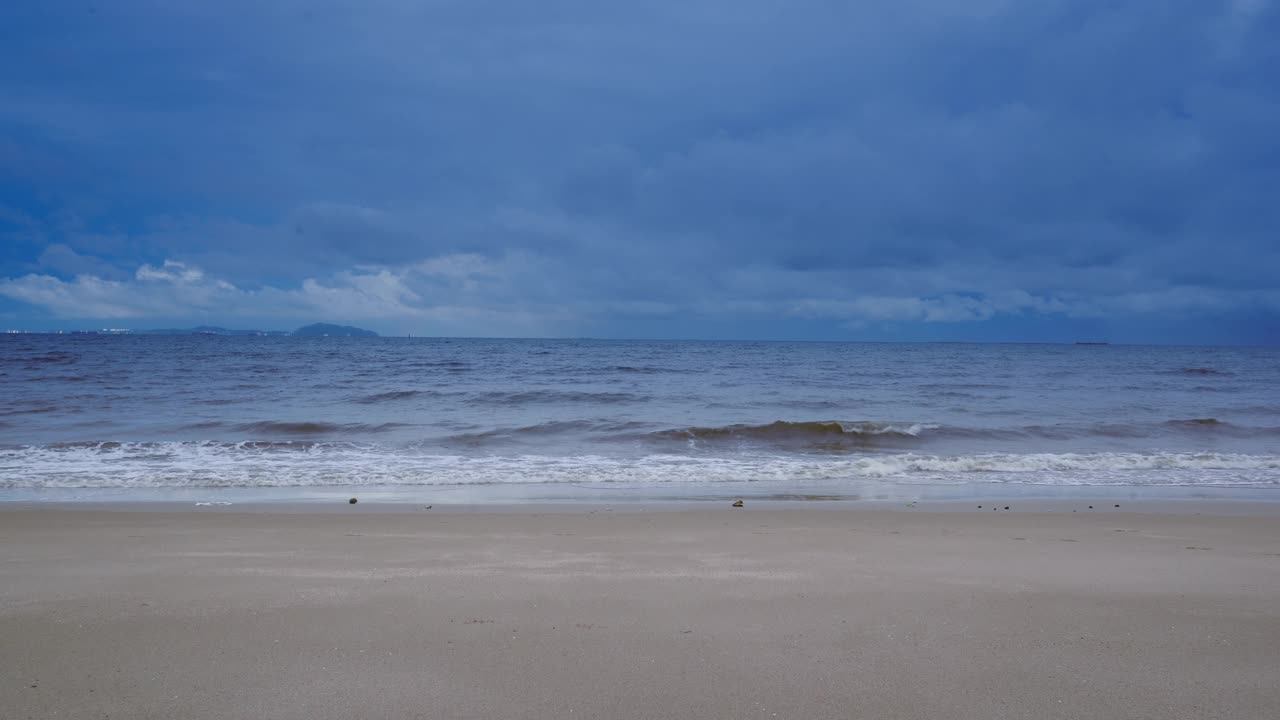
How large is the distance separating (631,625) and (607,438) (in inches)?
510

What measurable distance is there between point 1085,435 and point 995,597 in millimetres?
15901

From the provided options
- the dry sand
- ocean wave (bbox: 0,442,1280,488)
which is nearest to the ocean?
ocean wave (bbox: 0,442,1280,488)

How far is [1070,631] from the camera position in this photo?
424cm

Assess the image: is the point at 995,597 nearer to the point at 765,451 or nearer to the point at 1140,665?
the point at 1140,665

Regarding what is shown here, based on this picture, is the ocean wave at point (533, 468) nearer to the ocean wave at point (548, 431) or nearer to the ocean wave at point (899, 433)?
the ocean wave at point (548, 431)

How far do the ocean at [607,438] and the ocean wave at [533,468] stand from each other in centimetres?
6

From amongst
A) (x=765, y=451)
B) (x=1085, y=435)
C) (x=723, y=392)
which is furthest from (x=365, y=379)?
(x=1085, y=435)

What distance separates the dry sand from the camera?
3.37m

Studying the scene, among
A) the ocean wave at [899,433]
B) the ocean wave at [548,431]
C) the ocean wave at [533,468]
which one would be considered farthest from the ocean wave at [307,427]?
the ocean wave at [899,433]

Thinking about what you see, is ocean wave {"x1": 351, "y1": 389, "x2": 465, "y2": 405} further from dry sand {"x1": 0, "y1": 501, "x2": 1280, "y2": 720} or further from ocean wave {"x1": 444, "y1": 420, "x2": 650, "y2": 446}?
dry sand {"x1": 0, "y1": 501, "x2": 1280, "y2": 720}

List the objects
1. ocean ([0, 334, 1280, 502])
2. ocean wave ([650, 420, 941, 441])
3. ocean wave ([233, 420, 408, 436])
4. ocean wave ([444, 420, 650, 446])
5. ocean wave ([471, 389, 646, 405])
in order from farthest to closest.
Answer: ocean wave ([471, 389, 646, 405]), ocean wave ([650, 420, 941, 441]), ocean wave ([233, 420, 408, 436]), ocean wave ([444, 420, 650, 446]), ocean ([0, 334, 1280, 502])

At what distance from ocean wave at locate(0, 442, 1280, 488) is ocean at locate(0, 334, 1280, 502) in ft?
0.21

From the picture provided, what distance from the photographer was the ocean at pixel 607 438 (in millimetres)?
11352

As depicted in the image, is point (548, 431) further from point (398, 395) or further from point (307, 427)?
point (398, 395)
